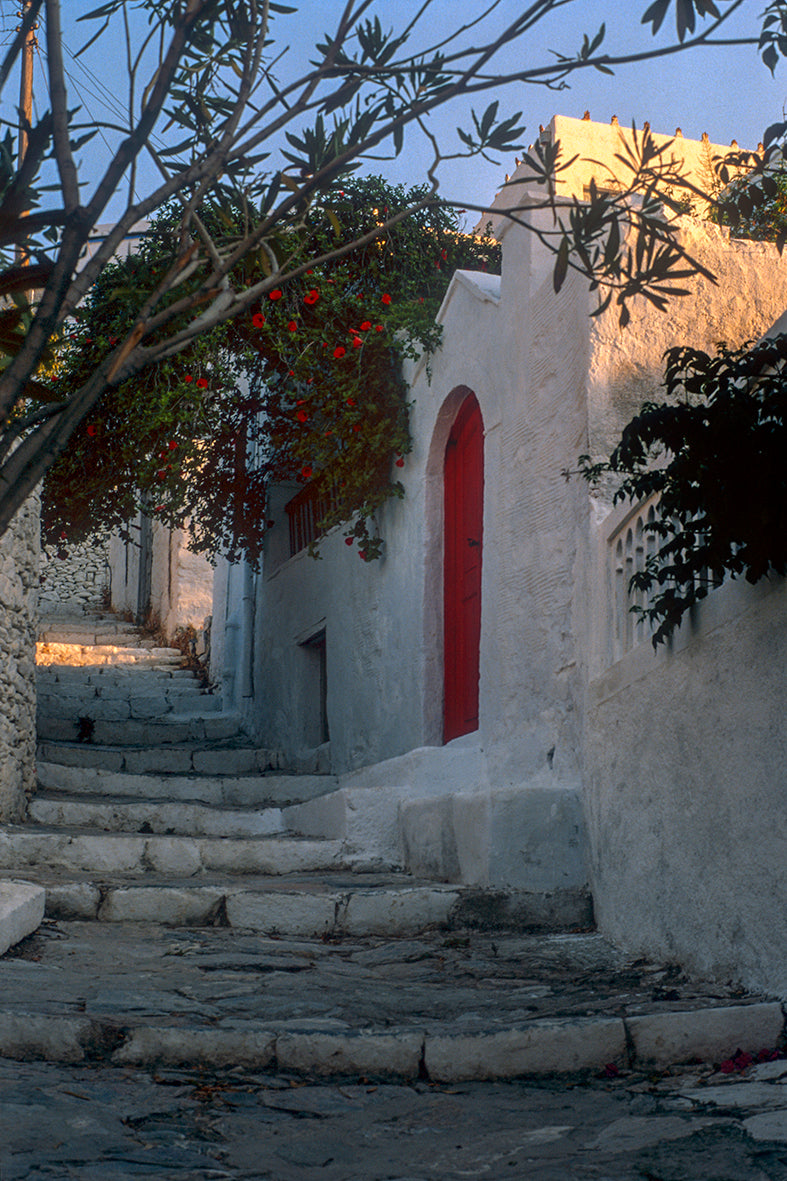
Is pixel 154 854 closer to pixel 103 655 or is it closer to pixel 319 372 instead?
pixel 319 372

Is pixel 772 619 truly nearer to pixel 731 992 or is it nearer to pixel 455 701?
pixel 731 992

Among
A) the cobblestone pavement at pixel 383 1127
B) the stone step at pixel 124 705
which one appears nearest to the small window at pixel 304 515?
the stone step at pixel 124 705

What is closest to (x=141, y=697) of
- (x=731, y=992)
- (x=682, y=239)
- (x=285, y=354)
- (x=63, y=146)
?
(x=285, y=354)

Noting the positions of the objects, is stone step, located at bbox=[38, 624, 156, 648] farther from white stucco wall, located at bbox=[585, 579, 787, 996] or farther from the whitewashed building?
white stucco wall, located at bbox=[585, 579, 787, 996]

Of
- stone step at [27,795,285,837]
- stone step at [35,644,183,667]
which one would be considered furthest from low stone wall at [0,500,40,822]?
stone step at [35,644,183,667]

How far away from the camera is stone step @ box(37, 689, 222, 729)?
1103 centimetres

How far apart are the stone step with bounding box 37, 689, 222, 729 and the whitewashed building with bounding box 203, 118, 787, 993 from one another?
3.40 metres

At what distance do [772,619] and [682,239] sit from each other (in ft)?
8.52

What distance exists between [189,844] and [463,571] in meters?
2.42

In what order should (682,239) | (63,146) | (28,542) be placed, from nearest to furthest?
1. (63,146)
2. (682,239)
3. (28,542)

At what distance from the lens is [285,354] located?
28.0 ft

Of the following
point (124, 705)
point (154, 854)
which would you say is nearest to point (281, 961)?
point (154, 854)

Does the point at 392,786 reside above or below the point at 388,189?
below

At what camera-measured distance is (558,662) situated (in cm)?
536
